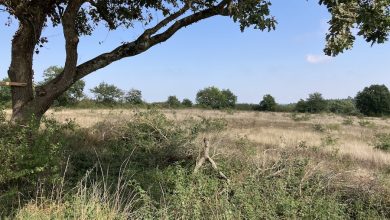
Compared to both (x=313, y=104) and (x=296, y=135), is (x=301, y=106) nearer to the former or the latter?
(x=313, y=104)

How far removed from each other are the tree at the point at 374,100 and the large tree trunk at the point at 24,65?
6452 cm

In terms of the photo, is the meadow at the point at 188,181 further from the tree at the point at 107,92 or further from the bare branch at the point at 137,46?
the tree at the point at 107,92

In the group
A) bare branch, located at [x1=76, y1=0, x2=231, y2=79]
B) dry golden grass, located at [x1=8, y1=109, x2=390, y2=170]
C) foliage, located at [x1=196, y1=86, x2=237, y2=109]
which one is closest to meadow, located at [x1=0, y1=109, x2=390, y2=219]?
dry golden grass, located at [x1=8, y1=109, x2=390, y2=170]

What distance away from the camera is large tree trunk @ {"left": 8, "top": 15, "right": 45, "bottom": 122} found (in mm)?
10883

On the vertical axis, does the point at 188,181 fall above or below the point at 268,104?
below

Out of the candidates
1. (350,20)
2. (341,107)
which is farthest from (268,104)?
(350,20)

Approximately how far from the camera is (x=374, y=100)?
69.6 meters

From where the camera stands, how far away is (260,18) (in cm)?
887

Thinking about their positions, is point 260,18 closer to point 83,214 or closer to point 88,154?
point 83,214

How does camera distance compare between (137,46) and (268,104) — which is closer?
(137,46)

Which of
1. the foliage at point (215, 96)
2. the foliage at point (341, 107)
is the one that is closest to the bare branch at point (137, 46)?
the foliage at point (341, 107)

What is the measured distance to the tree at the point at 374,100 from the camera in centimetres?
6881

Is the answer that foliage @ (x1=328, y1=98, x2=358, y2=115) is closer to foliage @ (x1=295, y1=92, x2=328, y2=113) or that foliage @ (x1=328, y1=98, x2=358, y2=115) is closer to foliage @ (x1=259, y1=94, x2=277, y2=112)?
foliage @ (x1=295, y1=92, x2=328, y2=113)

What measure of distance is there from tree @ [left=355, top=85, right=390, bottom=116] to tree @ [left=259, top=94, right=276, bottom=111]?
Result: 13960mm
